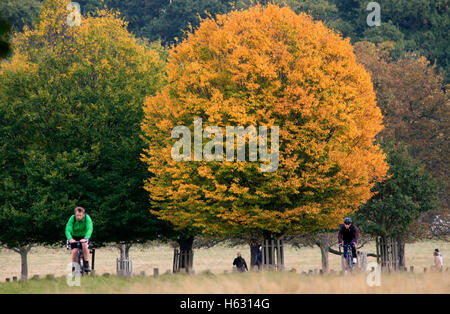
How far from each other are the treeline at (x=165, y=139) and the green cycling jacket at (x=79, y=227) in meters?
12.7

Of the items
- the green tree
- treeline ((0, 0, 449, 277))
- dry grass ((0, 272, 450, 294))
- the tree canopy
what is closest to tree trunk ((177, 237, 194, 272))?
treeline ((0, 0, 449, 277))

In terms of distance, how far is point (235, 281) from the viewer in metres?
20.5

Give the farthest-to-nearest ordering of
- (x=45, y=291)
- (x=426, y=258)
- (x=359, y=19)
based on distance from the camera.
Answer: (x=359, y=19)
(x=426, y=258)
(x=45, y=291)

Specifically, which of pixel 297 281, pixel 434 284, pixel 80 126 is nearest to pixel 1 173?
pixel 80 126

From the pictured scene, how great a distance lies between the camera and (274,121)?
3325 cm

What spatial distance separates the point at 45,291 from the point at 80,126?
823 inches

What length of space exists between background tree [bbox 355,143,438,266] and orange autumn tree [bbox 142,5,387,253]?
18.8 ft

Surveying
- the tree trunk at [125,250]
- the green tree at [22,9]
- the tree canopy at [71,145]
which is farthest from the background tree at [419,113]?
the green tree at [22,9]

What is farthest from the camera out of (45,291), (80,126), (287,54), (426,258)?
(426,258)

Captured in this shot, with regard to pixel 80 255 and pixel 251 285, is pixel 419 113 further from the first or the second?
pixel 80 255

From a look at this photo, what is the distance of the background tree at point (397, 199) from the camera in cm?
4116

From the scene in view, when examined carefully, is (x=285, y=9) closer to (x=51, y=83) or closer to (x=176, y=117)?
(x=176, y=117)

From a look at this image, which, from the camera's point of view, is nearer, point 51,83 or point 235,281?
point 235,281

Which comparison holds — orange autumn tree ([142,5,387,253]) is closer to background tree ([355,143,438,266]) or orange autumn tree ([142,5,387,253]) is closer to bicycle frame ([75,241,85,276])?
background tree ([355,143,438,266])
